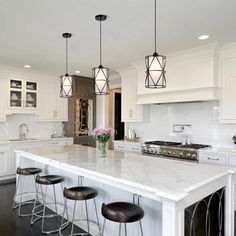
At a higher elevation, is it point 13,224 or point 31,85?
point 31,85

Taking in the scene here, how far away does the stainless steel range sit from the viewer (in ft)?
12.6

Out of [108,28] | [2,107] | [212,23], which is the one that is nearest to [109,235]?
→ [108,28]

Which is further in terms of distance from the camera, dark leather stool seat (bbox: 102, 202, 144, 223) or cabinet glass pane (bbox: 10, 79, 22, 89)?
cabinet glass pane (bbox: 10, 79, 22, 89)

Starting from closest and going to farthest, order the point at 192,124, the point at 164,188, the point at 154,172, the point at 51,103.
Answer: the point at 164,188 < the point at 154,172 < the point at 192,124 < the point at 51,103

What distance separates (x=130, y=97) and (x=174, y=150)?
179cm

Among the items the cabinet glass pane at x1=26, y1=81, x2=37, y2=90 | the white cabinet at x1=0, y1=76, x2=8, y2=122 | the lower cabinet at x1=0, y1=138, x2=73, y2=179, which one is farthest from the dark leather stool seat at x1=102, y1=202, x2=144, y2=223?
the cabinet glass pane at x1=26, y1=81, x2=37, y2=90

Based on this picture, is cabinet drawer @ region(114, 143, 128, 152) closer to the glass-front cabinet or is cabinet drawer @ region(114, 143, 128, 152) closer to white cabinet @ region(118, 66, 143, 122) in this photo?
white cabinet @ region(118, 66, 143, 122)

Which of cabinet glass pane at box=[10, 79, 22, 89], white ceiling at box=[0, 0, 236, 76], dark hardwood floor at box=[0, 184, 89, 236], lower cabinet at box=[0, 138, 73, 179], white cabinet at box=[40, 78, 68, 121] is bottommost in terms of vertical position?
dark hardwood floor at box=[0, 184, 89, 236]

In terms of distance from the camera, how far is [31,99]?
5715mm

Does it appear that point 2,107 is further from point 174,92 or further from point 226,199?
point 226,199

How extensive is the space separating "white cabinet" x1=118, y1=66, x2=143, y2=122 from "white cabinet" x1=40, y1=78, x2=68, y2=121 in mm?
1917

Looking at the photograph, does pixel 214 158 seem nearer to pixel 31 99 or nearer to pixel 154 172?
pixel 154 172

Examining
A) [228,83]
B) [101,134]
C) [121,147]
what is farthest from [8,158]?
[228,83]

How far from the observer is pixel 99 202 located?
2.65 m
